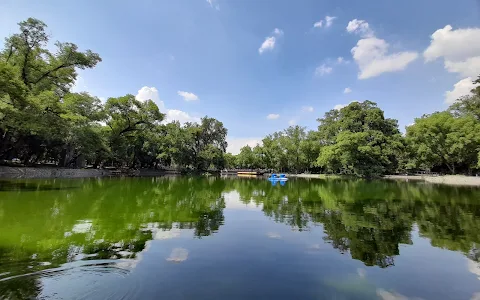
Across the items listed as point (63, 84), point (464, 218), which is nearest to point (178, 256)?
point (464, 218)

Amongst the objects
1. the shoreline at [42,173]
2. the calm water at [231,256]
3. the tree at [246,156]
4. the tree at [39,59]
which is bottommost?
the calm water at [231,256]

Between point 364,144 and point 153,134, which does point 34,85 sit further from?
point 364,144

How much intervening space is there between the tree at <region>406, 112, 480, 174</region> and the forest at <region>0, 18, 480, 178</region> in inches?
6.0

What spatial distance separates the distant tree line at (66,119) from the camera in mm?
20984

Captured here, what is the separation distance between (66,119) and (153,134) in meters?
23.4

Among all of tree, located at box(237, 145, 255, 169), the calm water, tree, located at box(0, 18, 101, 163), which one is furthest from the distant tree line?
tree, located at box(237, 145, 255, 169)

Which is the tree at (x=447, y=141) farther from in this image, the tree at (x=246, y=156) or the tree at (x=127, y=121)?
the tree at (x=127, y=121)

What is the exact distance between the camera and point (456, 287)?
15.1 ft

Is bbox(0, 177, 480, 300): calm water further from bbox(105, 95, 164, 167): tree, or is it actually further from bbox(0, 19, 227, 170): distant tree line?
bbox(105, 95, 164, 167): tree

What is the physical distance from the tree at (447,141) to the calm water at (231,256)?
35908 mm

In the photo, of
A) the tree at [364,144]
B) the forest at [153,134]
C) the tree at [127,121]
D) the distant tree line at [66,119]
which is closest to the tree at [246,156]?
the forest at [153,134]

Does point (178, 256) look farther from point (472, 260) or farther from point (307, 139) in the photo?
point (307, 139)

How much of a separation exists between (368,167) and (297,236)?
43.0 metres

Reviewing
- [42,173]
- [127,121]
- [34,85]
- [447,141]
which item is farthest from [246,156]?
[34,85]
